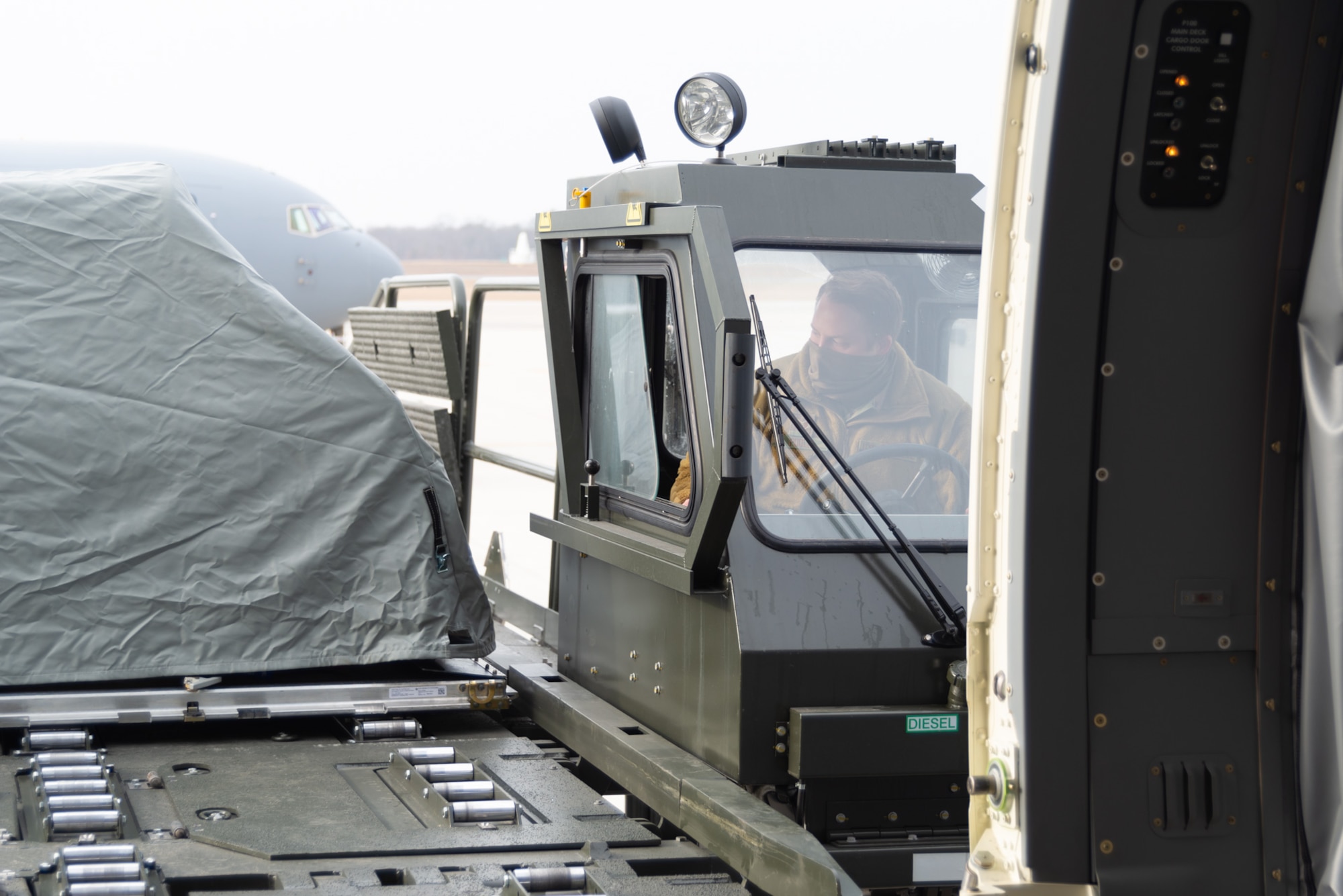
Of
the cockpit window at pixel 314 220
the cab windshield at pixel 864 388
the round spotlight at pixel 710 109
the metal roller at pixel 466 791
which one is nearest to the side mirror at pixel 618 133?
the round spotlight at pixel 710 109

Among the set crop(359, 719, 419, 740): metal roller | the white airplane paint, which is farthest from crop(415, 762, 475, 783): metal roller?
the white airplane paint

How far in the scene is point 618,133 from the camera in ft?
14.6

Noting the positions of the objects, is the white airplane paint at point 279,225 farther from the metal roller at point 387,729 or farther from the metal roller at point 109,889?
the metal roller at point 109,889

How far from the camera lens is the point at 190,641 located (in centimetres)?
445

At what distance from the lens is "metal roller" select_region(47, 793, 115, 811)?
354 cm

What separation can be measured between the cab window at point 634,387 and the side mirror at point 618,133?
0.36 m

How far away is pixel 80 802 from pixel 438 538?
1487 mm

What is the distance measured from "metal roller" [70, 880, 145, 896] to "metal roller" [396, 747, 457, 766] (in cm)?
114

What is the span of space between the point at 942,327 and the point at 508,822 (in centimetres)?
163

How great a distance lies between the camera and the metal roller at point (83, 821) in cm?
341

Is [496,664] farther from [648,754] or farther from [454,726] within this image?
[648,754]

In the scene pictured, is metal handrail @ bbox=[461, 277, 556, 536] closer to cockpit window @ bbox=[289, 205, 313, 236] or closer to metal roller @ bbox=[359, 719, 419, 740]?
metal roller @ bbox=[359, 719, 419, 740]

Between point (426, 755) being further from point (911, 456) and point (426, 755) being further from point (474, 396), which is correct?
point (474, 396)

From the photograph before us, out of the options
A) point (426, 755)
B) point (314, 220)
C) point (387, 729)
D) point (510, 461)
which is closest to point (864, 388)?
point (426, 755)
